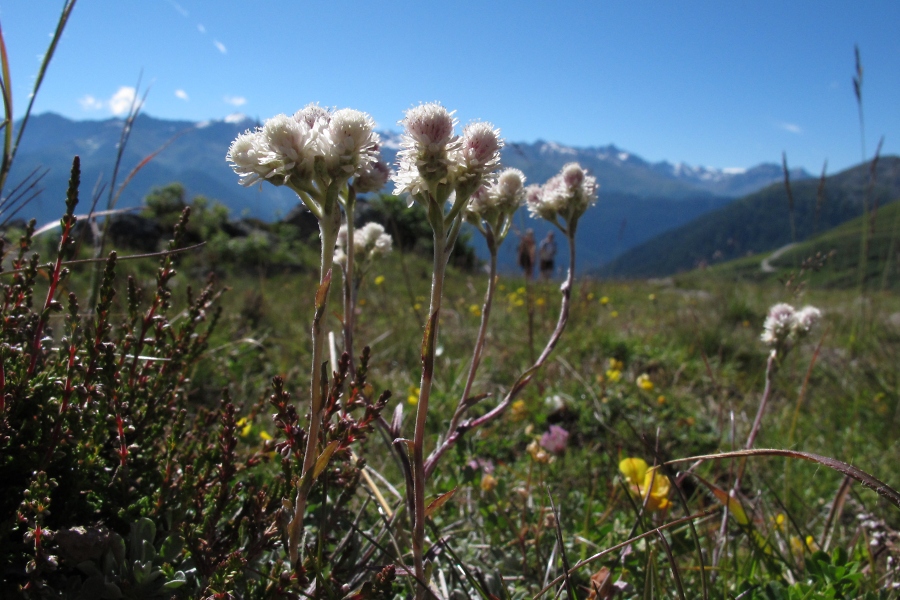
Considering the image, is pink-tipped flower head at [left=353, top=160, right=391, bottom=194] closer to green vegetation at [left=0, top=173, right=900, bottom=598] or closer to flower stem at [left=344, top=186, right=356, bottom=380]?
flower stem at [left=344, top=186, right=356, bottom=380]

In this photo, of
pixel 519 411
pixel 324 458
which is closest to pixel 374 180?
pixel 324 458

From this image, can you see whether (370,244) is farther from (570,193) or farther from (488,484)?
(488,484)

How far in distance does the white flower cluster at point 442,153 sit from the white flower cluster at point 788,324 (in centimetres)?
135

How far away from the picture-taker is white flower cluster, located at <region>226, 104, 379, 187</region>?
899 mm

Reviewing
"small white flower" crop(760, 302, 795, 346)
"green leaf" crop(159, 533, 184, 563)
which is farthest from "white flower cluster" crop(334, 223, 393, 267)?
"small white flower" crop(760, 302, 795, 346)

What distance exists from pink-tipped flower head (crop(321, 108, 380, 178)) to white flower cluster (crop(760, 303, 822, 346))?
1.55m

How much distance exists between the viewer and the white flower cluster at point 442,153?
3.11 feet

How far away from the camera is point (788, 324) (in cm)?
179

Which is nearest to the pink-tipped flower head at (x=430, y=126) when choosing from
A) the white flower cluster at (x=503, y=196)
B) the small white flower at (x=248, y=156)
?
the small white flower at (x=248, y=156)

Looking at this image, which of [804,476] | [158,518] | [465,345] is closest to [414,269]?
[465,345]

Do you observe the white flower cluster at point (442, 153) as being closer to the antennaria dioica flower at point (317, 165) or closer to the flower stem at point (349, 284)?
the antennaria dioica flower at point (317, 165)

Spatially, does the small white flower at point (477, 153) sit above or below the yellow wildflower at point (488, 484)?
above

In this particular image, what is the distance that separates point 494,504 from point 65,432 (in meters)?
1.24

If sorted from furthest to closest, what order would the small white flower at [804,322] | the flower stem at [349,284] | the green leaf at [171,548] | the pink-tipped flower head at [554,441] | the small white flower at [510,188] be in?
the pink-tipped flower head at [554,441] → the small white flower at [804,322] → the small white flower at [510,188] → the flower stem at [349,284] → the green leaf at [171,548]
